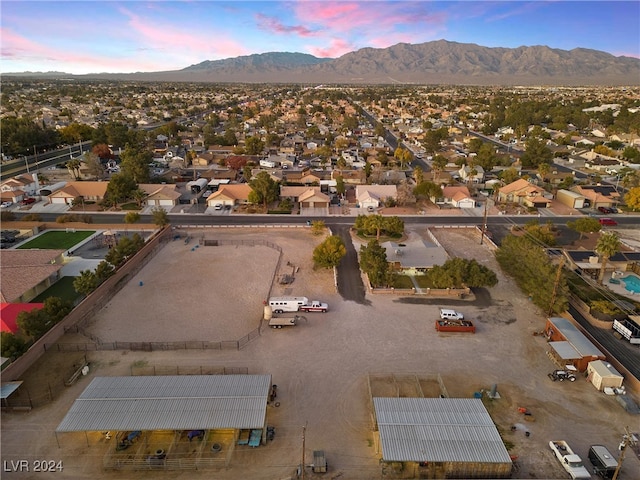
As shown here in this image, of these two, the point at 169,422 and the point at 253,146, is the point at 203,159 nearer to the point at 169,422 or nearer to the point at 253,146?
the point at 253,146

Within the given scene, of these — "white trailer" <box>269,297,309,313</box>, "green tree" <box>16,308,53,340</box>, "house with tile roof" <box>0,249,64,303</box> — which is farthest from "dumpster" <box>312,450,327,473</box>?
"house with tile roof" <box>0,249,64,303</box>

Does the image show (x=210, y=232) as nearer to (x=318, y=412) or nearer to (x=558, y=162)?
(x=318, y=412)

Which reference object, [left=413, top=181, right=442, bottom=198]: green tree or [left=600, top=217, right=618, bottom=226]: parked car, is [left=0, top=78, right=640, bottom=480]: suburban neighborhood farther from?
[left=600, top=217, right=618, bottom=226]: parked car

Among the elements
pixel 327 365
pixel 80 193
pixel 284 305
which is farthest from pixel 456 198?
pixel 80 193

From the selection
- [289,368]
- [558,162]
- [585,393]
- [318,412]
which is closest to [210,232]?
[289,368]

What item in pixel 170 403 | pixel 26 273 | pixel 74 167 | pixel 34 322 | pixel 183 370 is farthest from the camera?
pixel 74 167

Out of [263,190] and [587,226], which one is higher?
[263,190]

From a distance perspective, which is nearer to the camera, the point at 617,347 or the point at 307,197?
the point at 617,347
